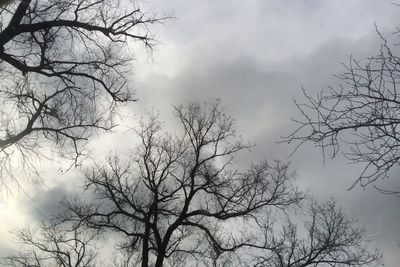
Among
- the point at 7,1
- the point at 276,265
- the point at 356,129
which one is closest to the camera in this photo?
the point at 356,129

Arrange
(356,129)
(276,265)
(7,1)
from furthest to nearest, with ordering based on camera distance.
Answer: (276,265) < (7,1) < (356,129)

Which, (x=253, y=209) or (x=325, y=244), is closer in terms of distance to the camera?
(x=253, y=209)

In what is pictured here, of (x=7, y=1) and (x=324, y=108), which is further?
(x=7, y=1)

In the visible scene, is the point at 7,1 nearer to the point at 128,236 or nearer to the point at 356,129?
the point at 356,129

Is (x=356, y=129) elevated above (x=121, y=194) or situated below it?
below

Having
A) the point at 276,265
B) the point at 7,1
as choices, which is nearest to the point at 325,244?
the point at 276,265

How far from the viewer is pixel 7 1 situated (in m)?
9.03

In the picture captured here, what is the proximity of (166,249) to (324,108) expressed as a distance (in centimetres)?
1422

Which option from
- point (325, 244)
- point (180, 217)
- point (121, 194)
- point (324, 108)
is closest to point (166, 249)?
point (180, 217)

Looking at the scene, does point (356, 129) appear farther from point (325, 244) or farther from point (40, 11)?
point (325, 244)

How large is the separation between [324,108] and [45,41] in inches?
267

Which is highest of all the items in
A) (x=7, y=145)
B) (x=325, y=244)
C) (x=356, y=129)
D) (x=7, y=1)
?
(x=325, y=244)

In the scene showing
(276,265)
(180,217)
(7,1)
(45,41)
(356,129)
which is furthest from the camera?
(276,265)

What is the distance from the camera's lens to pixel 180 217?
18016 mm
